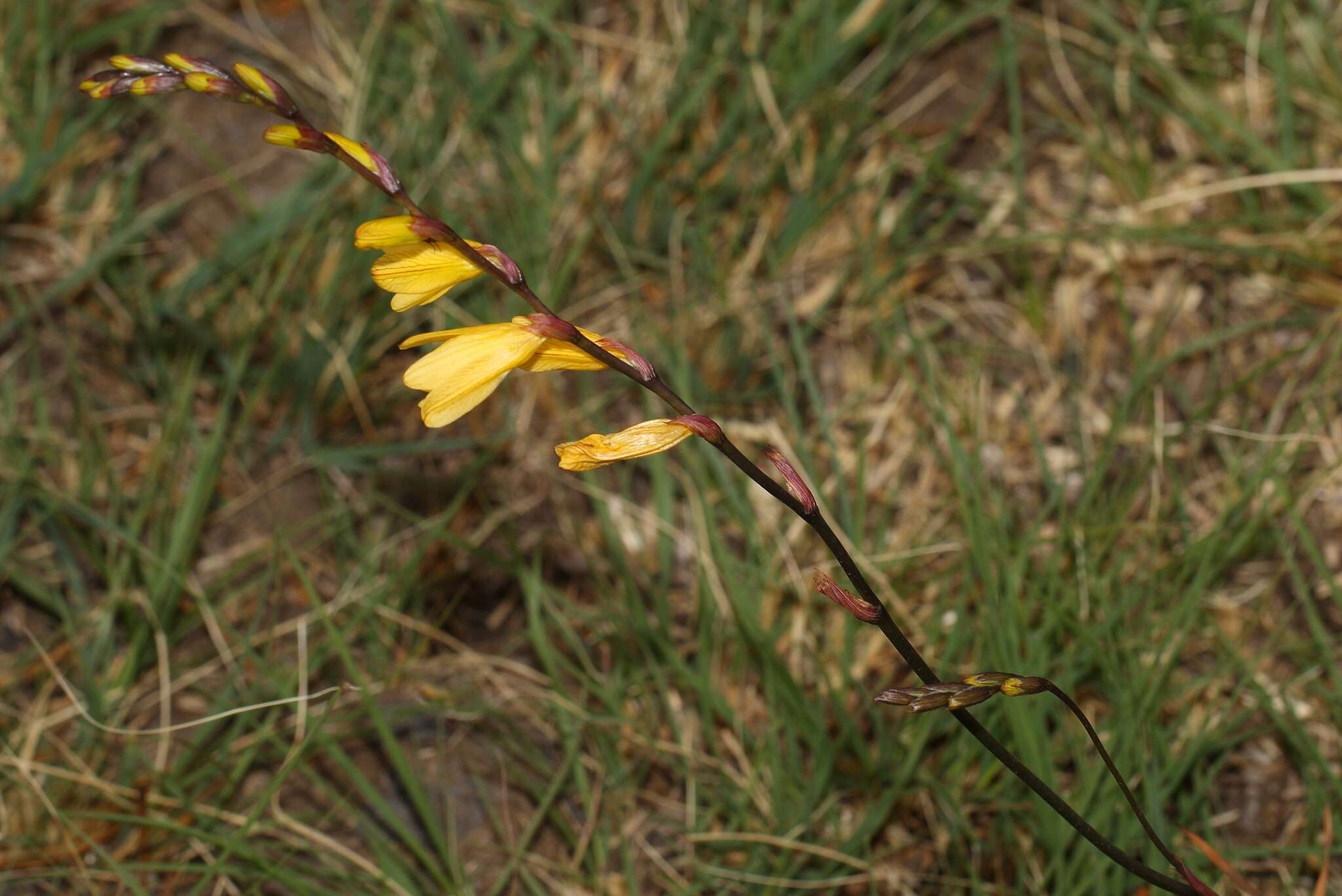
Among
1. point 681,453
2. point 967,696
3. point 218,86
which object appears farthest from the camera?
point 681,453

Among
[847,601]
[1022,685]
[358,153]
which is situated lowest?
[1022,685]

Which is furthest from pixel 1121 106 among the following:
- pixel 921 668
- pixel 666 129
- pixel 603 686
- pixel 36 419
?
pixel 36 419

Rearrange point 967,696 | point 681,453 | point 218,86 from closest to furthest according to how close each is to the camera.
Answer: point 218,86, point 967,696, point 681,453

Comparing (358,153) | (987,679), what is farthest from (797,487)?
(358,153)

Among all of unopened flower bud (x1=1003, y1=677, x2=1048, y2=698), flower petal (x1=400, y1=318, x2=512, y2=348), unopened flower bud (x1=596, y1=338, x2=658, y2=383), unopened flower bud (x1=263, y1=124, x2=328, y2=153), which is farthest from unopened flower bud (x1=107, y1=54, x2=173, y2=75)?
unopened flower bud (x1=1003, y1=677, x2=1048, y2=698)

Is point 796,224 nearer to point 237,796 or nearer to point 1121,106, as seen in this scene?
point 1121,106

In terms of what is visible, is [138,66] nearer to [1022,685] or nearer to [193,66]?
[193,66]

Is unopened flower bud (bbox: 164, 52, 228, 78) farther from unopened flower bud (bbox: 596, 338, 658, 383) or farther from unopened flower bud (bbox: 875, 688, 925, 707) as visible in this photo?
unopened flower bud (bbox: 875, 688, 925, 707)
